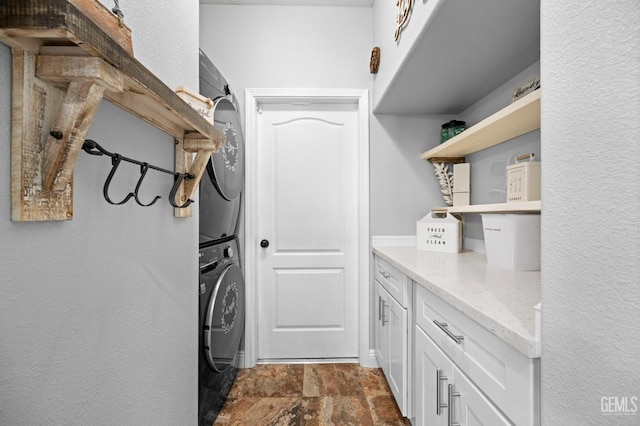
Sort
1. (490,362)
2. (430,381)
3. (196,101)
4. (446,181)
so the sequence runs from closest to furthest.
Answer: (490,362)
(196,101)
(430,381)
(446,181)

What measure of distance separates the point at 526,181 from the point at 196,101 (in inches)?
54.5

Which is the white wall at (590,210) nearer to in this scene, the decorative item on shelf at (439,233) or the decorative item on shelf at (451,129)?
the decorative item on shelf at (439,233)

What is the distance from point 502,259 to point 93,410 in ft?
5.35

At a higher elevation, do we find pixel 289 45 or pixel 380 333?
pixel 289 45

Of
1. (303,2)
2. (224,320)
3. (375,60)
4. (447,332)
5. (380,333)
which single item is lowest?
(380,333)

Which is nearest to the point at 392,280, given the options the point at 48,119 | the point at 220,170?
the point at 220,170

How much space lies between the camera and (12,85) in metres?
0.48

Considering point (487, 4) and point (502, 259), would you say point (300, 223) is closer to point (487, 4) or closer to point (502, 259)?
point (502, 259)

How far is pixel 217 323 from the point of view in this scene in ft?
5.46

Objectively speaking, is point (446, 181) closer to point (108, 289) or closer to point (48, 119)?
point (108, 289)

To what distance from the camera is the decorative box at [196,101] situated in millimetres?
1015

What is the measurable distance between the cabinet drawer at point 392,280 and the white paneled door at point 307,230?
1.09 feet

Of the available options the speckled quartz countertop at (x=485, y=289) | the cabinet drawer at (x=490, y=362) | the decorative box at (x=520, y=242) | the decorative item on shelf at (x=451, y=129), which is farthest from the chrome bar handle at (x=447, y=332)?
the decorative item on shelf at (x=451, y=129)

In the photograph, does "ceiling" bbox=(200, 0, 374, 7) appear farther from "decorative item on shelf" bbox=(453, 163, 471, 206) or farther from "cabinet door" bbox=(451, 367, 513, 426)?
"cabinet door" bbox=(451, 367, 513, 426)
